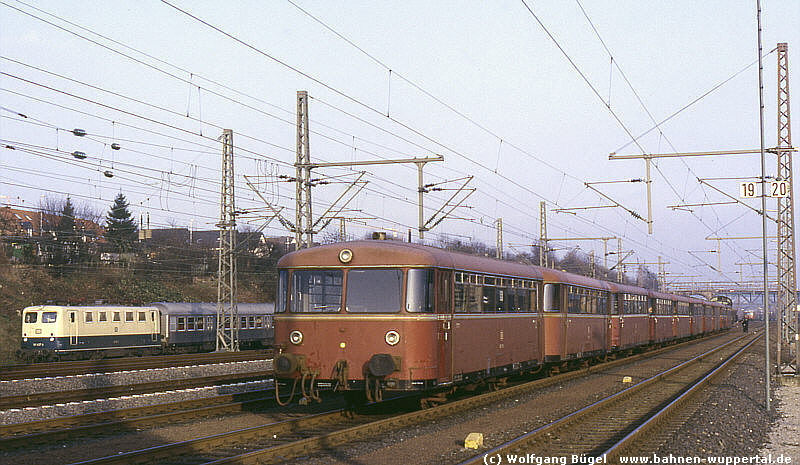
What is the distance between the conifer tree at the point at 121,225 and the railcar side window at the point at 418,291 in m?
52.8

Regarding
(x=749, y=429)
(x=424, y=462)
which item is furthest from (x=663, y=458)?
(x=749, y=429)

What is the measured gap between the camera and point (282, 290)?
15.0 meters

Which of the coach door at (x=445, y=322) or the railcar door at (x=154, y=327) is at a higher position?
the coach door at (x=445, y=322)

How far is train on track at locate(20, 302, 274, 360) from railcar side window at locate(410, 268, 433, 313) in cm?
2734

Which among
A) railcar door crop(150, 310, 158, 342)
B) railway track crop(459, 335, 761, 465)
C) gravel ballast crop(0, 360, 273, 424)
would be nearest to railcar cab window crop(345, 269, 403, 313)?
railway track crop(459, 335, 761, 465)

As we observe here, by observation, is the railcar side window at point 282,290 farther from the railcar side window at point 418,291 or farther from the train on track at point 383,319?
the railcar side window at point 418,291

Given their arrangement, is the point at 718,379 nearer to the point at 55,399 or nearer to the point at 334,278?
the point at 334,278

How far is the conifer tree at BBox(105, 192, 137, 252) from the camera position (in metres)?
63.8

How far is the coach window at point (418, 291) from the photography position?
14.2 metres

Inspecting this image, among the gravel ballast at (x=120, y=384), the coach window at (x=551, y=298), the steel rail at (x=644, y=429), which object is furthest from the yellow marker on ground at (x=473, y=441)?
the coach window at (x=551, y=298)

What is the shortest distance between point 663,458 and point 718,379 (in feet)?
45.5

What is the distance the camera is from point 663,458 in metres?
10.9

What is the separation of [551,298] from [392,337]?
351 inches

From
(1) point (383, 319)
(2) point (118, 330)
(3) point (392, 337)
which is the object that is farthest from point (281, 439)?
(2) point (118, 330)
